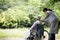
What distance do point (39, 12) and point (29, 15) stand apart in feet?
0.96

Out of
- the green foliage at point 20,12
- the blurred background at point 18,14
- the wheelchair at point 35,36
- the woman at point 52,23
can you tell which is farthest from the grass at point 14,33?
the wheelchair at point 35,36

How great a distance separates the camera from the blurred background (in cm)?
564

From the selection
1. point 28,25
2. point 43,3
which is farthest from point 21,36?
point 43,3

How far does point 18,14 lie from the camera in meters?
5.68

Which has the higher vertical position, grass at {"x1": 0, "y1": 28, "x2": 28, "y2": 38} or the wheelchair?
the wheelchair

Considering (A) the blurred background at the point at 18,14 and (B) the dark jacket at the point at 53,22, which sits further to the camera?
(A) the blurred background at the point at 18,14

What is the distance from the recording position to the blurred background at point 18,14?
5645 millimetres

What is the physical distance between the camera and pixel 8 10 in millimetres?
5688

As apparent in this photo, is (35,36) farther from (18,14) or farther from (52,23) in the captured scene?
(18,14)

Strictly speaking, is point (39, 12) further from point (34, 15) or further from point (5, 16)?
point (5, 16)

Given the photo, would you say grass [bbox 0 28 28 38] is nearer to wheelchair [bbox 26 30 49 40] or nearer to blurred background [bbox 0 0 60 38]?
blurred background [bbox 0 0 60 38]

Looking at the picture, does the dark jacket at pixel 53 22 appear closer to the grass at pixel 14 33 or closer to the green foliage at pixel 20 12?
the green foliage at pixel 20 12

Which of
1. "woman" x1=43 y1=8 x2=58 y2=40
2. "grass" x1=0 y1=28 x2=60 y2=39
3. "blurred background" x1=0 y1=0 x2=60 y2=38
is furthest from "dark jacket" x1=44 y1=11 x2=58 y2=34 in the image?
"grass" x1=0 y1=28 x2=60 y2=39

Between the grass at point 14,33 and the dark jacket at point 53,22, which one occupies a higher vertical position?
the dark jacket at point 53,22
